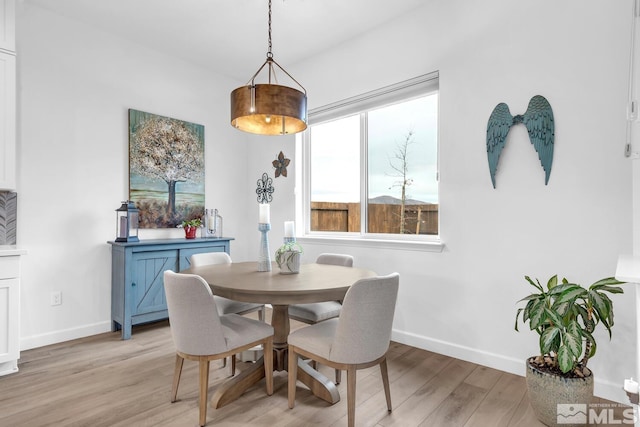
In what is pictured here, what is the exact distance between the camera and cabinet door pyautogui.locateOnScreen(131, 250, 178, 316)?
310 centimetres

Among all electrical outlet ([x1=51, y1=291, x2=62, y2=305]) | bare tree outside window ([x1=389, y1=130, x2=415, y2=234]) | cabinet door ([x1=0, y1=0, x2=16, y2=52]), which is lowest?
electrical outlet ([x1=51, y1=291, x2=62, y2=305])

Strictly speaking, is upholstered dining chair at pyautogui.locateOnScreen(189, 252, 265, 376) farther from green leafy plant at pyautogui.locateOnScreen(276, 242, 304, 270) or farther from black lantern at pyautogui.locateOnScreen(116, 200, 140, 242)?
black lantern at pyautogui.locateOnScreen(116, 200, 140, 242)

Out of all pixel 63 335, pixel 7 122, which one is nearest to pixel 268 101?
pixel 7 122

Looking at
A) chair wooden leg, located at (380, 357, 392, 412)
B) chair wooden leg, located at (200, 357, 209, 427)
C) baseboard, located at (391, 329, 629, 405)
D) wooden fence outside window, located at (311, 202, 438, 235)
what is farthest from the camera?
wooden fence outside window, located at (311, 202, 438, 235)

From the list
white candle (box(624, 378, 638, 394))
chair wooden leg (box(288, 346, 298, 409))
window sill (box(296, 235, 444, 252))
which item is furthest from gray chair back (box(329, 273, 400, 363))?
window sill (box(296, 235, 444, 252))

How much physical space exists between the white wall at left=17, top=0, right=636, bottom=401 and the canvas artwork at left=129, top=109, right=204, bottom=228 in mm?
116

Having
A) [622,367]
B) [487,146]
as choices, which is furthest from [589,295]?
[487,146]

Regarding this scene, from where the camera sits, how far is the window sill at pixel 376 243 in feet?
9.03

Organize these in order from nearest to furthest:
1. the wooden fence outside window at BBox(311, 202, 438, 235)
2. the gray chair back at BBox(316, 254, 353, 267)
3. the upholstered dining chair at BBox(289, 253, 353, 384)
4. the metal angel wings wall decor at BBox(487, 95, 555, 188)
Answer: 1. the metal angel wings wall decor at BBox(487, 95, 555, 188)
2. the upholstered dining chair at BBox(289, 253, 353, 384)
3. the gray chair back at BBox(316, 254, 353, 267)
4. the wooden fence outside window at BBox(311, 202, 438, 235)

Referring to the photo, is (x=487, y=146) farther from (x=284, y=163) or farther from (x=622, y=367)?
(x=284, y=163)

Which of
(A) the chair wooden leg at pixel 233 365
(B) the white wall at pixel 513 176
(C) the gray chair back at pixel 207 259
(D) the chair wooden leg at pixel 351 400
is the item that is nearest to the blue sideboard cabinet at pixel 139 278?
(C) the gray chair back at pixel 207 259

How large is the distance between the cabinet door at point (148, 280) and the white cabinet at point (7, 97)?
3.58 ft

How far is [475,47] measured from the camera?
99.7 inches

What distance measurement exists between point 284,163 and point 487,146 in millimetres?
2279
